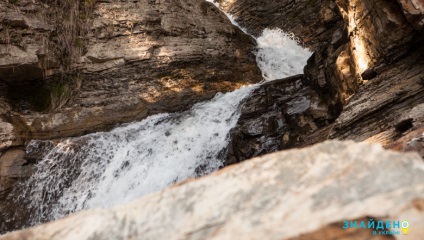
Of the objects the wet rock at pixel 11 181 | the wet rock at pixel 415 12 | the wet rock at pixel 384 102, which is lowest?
the wet rock at pixel 11 181

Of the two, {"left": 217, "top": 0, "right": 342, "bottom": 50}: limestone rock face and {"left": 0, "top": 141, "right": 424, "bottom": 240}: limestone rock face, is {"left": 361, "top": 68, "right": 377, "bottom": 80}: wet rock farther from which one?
{"left": 217, "top": 0, "right": 342, "bottom": 50}: limestone rock face

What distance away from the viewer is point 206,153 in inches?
314

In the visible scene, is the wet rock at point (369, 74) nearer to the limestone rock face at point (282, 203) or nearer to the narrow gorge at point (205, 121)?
the narrow gorge at point (205, 121)

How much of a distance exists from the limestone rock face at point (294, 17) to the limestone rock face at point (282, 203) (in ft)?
40.0

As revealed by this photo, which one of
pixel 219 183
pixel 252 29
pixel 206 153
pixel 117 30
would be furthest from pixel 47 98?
pixel 252 29

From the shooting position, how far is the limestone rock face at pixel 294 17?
1335cm

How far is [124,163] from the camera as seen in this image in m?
8.11

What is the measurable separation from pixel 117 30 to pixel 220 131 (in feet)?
19.2

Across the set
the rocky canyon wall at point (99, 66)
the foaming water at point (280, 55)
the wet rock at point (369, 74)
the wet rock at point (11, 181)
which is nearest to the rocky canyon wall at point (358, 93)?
the wet rock at point (369, 74)

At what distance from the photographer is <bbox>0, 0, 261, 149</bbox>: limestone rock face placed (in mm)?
9266

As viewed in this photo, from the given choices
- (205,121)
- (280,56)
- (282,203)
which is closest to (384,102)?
(282,203)

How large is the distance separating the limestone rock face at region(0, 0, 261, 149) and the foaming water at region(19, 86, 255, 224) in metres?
1.11

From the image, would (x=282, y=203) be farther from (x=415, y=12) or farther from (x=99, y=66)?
(x=99, y=66)

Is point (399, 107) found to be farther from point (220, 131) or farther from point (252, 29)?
point (252, 29)
